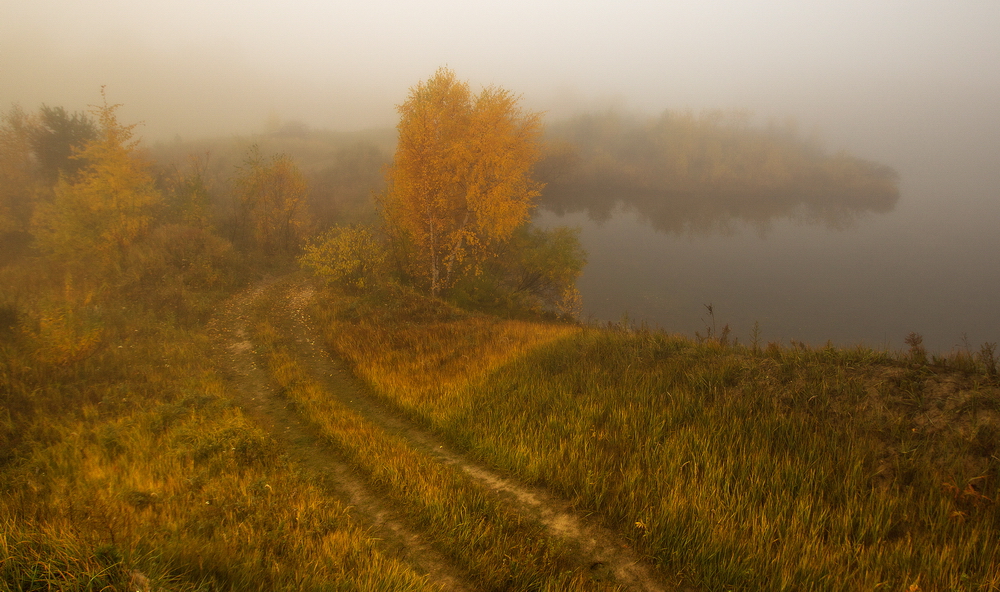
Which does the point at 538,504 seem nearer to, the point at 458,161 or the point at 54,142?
the point at 458,161

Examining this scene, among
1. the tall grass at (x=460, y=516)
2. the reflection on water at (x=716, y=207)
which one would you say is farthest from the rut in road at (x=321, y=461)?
the reflection on water at (x=716, y=207)

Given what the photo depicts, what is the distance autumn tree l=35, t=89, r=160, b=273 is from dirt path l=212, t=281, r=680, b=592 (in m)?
13.1

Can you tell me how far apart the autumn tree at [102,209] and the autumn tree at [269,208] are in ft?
25.5

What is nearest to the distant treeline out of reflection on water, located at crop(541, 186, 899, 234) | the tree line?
reflection on water, located at crop(541, 186, 899, 234)

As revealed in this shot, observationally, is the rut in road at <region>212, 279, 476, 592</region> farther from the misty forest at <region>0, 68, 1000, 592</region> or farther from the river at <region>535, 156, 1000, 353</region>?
the river at <region>535, 156, 1000, 353</region>

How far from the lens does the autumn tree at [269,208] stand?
28875 mm

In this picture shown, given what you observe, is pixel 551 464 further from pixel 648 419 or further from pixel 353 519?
pixel 353 519

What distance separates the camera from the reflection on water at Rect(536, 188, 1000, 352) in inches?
1105

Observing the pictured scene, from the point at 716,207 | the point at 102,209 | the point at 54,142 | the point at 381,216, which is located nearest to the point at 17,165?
the point at 54,142

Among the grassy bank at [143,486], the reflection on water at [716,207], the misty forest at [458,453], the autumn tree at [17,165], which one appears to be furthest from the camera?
the reflection on water at [716,207]

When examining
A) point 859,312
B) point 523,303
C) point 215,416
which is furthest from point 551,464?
point 859,312

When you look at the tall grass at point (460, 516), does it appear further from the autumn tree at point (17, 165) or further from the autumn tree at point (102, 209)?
Answer: the autumn tree at point (17, 165)

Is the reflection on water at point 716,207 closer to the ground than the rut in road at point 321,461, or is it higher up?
higher up

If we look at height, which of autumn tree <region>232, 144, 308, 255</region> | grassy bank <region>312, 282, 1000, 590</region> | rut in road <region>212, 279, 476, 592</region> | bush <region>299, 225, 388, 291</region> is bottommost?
rut in road <region>212, 279, 476, 592</region>
